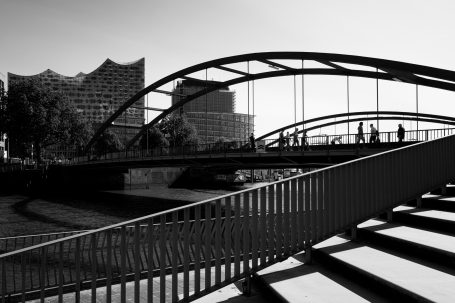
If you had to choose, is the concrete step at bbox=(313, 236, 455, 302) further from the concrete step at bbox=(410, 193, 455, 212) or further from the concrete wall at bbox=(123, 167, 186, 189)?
the concrete wall at bbox=(123, 167, 186, 189)

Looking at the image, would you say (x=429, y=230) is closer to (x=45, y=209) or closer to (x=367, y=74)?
(x=367, y=74)

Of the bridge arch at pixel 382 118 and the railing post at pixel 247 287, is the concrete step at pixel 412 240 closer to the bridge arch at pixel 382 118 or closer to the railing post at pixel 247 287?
the railing post at pixel 247 287

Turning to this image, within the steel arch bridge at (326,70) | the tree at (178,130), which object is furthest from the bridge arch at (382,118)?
the tree at (178,130)

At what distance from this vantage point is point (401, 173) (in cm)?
572

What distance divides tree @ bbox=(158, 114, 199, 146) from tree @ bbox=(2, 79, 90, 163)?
1137 inches

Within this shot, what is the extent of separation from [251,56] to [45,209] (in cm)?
2059

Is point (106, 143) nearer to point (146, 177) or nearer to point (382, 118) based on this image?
point (146, 177)

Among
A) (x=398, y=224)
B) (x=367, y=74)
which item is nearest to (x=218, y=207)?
(x=398, y=224)

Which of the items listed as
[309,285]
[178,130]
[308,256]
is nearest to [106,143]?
[178,130]

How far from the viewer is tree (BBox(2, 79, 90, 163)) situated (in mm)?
53969

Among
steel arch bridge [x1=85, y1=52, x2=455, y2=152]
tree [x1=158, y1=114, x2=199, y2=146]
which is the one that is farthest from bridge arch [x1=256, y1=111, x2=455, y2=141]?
tree [x1=158, y1=114, x2=199, y2=146]

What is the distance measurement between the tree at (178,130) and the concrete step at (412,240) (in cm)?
8069

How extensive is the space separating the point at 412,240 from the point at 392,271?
2.52ft

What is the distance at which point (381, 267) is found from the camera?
4.07 m
